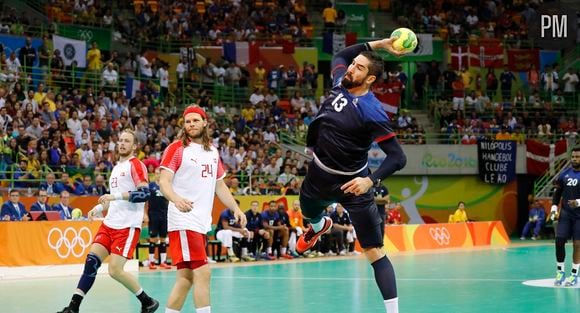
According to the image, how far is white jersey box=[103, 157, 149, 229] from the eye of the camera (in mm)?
12492

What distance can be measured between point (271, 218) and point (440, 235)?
8.72m

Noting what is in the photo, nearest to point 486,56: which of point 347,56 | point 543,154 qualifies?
point 543,154

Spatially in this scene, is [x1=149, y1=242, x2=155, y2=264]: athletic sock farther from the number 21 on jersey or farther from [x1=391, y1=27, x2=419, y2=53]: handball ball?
[x1=391, y1=27, x2=419, y2=53]: handball ball

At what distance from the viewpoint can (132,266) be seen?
73.8ft

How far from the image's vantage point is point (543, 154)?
42.4 meters

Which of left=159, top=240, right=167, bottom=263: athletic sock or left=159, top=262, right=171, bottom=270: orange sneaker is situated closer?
left=159, top=262, right=171, bottom=270: orange sneaker

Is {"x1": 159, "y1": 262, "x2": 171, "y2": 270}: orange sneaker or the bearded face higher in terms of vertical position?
the bearded face

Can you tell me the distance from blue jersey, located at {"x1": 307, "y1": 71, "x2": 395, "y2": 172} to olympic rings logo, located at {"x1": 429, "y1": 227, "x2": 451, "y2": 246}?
2435 cm

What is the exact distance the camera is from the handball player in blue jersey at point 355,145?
923cm

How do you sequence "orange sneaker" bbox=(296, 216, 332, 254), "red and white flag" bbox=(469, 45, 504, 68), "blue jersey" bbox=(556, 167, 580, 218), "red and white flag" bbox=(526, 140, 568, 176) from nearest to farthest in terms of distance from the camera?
"orange sneaker" bbox=(296, 216, 332, 254), "blue jersey" bbox=(556, 167, 580, 218), "red and white flag" bbox=(526, 140, 568, 176), "red and white flag" bbox=(469, 45, 504, 68)

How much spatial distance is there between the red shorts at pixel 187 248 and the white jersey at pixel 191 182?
0.06 m

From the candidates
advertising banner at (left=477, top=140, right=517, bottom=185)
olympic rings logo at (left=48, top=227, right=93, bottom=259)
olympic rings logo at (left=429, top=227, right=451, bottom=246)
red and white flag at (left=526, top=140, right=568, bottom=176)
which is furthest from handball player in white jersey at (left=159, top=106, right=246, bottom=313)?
red and white flag at (left=526, top=140, right=568, bottom=176)

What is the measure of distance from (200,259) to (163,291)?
740 centimetres

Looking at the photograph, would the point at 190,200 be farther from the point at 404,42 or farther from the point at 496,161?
the point at 496,161
